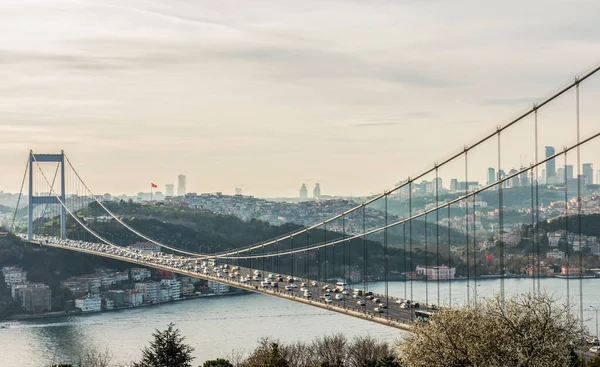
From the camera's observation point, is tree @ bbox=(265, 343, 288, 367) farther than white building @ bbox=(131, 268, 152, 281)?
No

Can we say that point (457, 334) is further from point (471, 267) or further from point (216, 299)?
point (471, 267)

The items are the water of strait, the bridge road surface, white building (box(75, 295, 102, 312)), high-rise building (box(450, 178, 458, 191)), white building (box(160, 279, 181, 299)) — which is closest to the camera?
the bridge road surface

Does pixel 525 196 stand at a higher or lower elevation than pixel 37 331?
higher

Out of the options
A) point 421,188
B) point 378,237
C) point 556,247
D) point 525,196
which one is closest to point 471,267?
point 556,247

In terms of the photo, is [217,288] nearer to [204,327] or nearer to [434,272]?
[434,272]

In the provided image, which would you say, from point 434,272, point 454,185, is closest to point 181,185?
point 454,185

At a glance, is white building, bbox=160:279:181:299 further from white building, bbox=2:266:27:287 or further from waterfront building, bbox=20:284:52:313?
white building, bbox=2:266:27:287

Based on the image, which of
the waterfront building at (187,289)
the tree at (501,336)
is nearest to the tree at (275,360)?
the tree at (501,336)

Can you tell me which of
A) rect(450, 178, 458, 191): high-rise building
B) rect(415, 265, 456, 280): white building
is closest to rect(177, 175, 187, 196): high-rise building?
rect(450, 178, 458, 191): high-rise building
